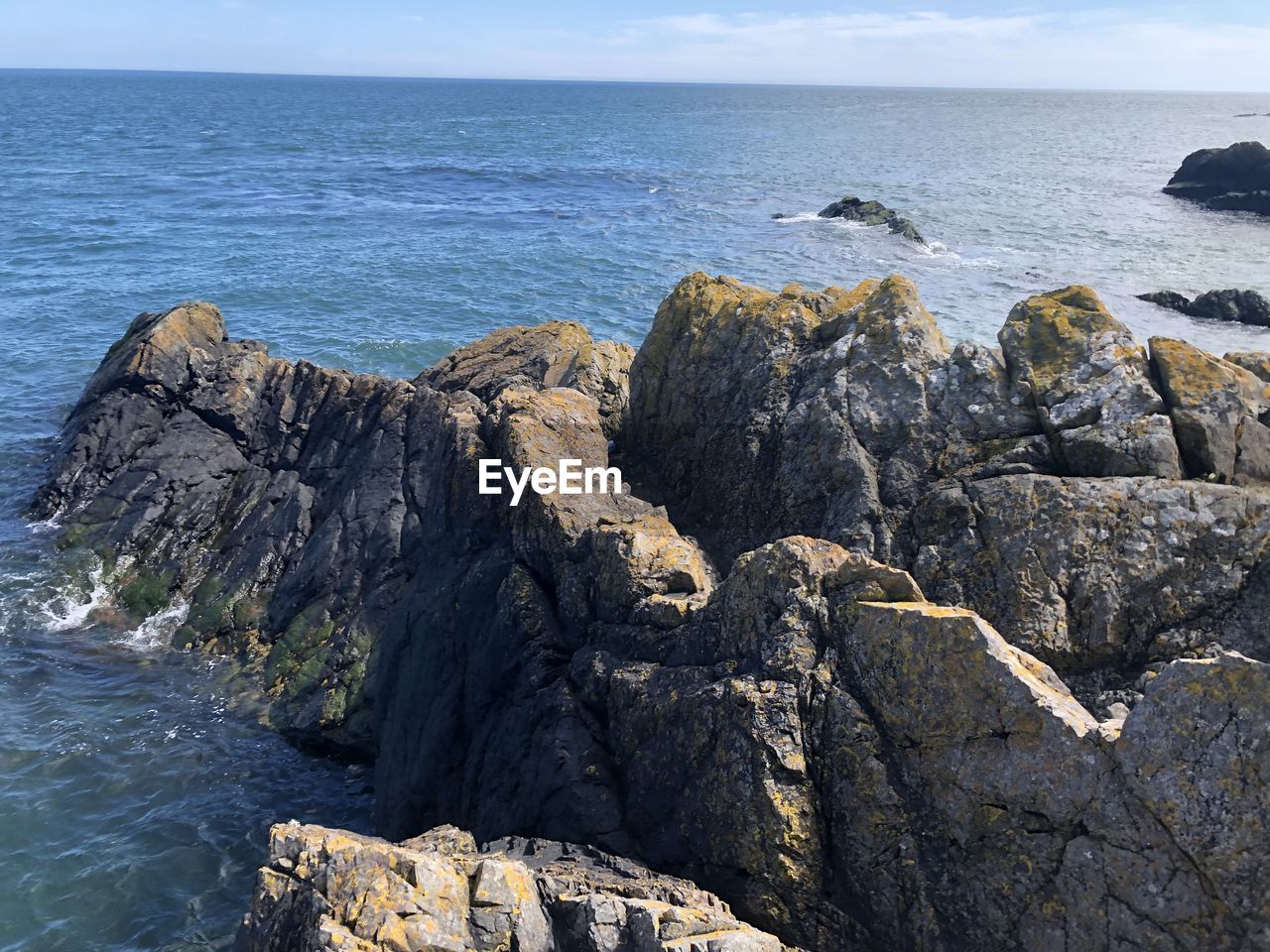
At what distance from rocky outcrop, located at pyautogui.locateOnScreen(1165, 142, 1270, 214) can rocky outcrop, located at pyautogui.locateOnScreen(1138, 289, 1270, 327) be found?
42.5 meters

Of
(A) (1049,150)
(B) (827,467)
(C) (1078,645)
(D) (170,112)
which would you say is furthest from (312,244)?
(D) (170,112)

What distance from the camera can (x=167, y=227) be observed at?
61125 millimetres

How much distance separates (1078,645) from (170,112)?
7370 inches

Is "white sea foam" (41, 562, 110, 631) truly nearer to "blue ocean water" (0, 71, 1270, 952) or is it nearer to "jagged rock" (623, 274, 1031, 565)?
"blue ocean water" (0, 71, 1270, 952)

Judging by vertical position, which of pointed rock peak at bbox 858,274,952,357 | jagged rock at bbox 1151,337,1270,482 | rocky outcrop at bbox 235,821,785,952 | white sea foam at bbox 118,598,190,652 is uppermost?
pointed rock peak at bbox 858,274,952,357

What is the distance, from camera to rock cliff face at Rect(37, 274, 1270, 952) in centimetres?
852

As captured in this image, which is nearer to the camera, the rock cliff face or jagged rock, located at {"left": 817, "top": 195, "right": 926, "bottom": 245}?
the rock cliff face

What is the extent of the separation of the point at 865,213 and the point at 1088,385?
195 ft

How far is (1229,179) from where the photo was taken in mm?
83875

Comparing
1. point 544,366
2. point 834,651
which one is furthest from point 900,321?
point 544,366

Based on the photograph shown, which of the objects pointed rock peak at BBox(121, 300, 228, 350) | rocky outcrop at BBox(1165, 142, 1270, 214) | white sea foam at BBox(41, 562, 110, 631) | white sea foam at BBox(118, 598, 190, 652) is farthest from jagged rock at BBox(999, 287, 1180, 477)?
rocky outcrop at BBox(1165, 142, 1270, 214)

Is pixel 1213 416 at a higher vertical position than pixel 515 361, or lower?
higher

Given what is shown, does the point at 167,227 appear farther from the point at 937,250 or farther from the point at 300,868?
the point at 300,868

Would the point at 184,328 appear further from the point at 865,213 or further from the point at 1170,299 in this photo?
the point at 865,213
